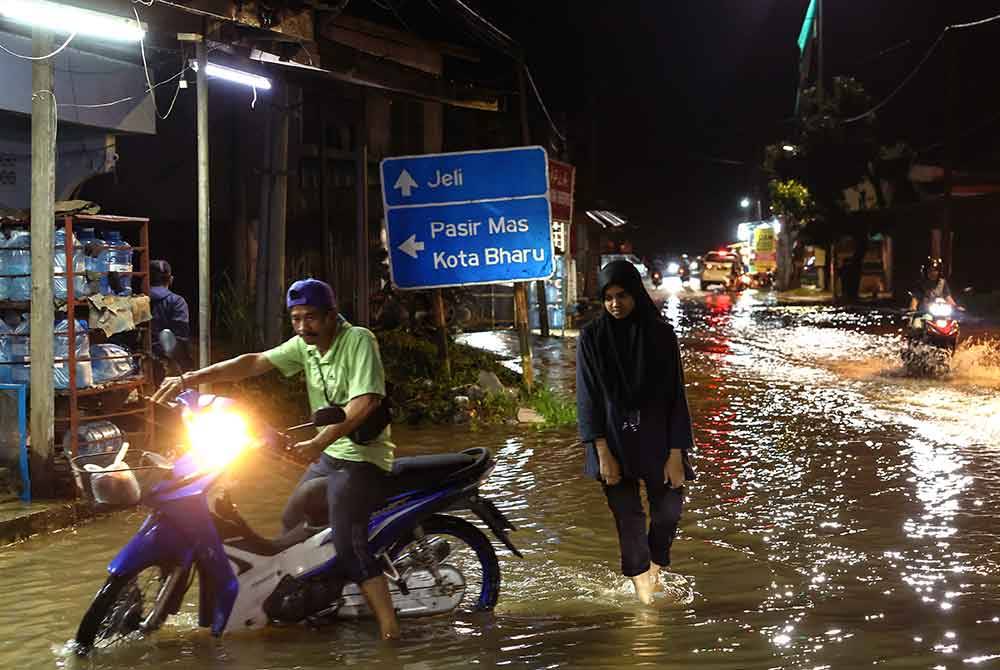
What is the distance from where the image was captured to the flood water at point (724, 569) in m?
5.23

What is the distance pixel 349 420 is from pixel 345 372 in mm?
312

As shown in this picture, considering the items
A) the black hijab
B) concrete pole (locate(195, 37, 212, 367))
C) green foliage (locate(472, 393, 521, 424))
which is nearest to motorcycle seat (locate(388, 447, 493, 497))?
the black hijab

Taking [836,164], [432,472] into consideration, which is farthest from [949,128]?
[432,472]

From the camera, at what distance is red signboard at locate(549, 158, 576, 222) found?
1864 centimetres

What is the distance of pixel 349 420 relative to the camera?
5016mm

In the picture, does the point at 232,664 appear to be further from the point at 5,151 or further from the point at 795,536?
the point at 5,151

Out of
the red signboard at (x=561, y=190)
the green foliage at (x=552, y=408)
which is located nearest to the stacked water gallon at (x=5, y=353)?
the green foliage at (x=552, y=408)

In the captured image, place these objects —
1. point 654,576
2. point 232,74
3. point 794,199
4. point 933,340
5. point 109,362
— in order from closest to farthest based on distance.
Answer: point 654,576 → point 109,362 → point 232,74 → point 933,340 → point 794,199

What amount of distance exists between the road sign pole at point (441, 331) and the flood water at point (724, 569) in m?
1.75

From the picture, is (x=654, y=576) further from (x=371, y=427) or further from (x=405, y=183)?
(x=405, y=183)

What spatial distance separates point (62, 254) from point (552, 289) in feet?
57.0

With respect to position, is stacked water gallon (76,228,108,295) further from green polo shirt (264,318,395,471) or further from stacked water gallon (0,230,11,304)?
green polo shirt (264,318,395,471)

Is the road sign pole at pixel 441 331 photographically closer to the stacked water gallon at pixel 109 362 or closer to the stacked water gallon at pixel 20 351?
the stacked water gallon at pixel 109 362

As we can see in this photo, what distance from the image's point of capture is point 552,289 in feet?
83.9
